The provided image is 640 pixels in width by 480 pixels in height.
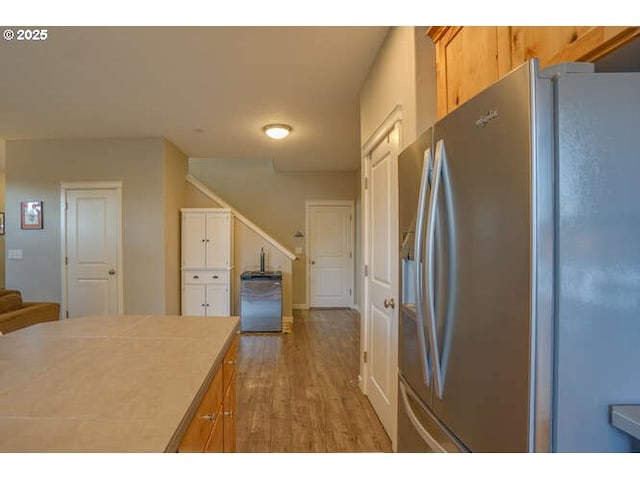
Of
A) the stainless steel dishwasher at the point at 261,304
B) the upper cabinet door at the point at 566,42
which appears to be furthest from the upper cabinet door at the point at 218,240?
the upper cabinet door at the point at 566,42

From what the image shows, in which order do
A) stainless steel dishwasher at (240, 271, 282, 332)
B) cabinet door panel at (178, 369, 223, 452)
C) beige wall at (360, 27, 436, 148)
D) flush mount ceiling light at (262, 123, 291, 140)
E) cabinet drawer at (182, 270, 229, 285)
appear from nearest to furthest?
cabinet door panel at (178, 369, 223, 452), beige wall at (360, 27, 436, 148), flush mount ceiling light at (262, 123, 291, 140), stainless steel dishwasher at (240, 271, 282, 332), cabinet drawer at (182, 270, 229, 285)

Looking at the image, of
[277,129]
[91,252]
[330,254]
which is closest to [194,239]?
[91,252]

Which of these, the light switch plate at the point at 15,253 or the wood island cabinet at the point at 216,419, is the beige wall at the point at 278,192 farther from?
the wood island cabinet at the point at 216,419

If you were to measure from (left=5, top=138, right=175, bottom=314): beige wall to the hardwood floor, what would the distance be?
5.26 ft

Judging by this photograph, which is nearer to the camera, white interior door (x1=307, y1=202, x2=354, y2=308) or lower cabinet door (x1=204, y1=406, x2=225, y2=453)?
lower cabinet door (x1=204, y1=406, x2=225, y2=453)

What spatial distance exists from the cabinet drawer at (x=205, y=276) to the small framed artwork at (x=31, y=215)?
2065mm

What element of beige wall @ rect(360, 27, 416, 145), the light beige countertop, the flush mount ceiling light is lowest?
the light beige countertop

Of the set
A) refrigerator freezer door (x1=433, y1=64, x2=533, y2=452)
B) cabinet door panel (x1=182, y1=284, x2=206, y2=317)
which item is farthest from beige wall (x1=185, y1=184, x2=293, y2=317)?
refrigerator freezer door (x1=433, y1=64, x2=533, y2=452)

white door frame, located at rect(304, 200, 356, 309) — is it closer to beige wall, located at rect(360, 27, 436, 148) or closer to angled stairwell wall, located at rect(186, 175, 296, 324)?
angled stairwell wall, located at rect(186, 175, 296, 324)

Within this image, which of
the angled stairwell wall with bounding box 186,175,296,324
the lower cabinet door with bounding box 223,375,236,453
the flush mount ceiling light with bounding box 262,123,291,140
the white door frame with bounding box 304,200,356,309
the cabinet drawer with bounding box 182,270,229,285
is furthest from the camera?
the white door frame with bounding box 304,200,356,309

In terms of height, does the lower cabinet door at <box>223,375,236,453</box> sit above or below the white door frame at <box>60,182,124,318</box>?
below

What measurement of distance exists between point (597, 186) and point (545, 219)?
0.14 meters

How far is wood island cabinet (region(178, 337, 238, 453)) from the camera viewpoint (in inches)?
39.5
